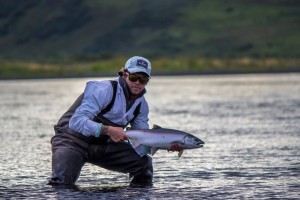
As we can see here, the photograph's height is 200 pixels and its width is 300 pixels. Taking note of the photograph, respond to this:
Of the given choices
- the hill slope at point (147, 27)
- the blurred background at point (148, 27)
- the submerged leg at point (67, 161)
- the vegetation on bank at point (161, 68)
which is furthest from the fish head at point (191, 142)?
the hill slope at point (147, 27)

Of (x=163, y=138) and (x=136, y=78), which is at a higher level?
(x=136, y=78)

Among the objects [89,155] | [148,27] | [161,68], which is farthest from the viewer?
[148,27]

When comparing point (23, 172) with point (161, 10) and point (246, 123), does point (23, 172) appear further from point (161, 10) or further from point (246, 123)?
point (161, 10)

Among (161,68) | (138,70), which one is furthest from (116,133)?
(161,68)

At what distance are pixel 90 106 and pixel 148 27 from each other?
135188 millimetres

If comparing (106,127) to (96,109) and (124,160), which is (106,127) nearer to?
(96,109)

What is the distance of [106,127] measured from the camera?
38.0ft

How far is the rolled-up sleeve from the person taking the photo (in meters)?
11.7

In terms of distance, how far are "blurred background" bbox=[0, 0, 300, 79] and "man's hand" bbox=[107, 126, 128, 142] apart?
114058 mm

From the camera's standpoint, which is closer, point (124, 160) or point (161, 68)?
point (124, 160)

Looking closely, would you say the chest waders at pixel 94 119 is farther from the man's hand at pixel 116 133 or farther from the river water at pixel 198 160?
the river water at pixel 198 160

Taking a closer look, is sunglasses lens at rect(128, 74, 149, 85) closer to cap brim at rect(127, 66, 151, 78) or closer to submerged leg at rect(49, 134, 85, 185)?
cap brim at rect(127, 66, 151, 78)

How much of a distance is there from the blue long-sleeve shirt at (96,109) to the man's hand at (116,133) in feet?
0.42

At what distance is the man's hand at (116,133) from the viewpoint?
11.6 m
